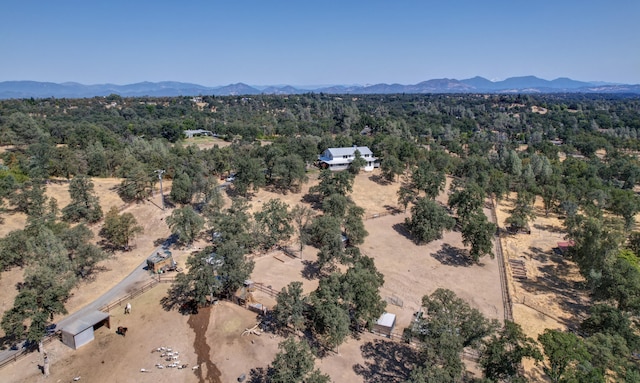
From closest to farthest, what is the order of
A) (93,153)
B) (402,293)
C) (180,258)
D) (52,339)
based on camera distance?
(52,339), (402,293), (180,258), (93,153)

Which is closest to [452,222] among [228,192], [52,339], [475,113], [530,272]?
[530,272]

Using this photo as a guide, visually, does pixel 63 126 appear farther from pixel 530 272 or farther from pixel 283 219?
pixel 530 272

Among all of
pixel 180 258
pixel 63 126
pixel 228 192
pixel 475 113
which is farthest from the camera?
pixel 475 113

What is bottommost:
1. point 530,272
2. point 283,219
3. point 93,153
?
point 530,272

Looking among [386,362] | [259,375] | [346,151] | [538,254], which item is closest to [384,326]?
[386,362]

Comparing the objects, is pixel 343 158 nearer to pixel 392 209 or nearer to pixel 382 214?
pixel 392 209

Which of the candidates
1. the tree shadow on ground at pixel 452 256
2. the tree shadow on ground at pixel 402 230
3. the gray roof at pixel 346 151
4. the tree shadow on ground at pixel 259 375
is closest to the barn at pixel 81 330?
the tree shadow on ground at pixel 259 375
